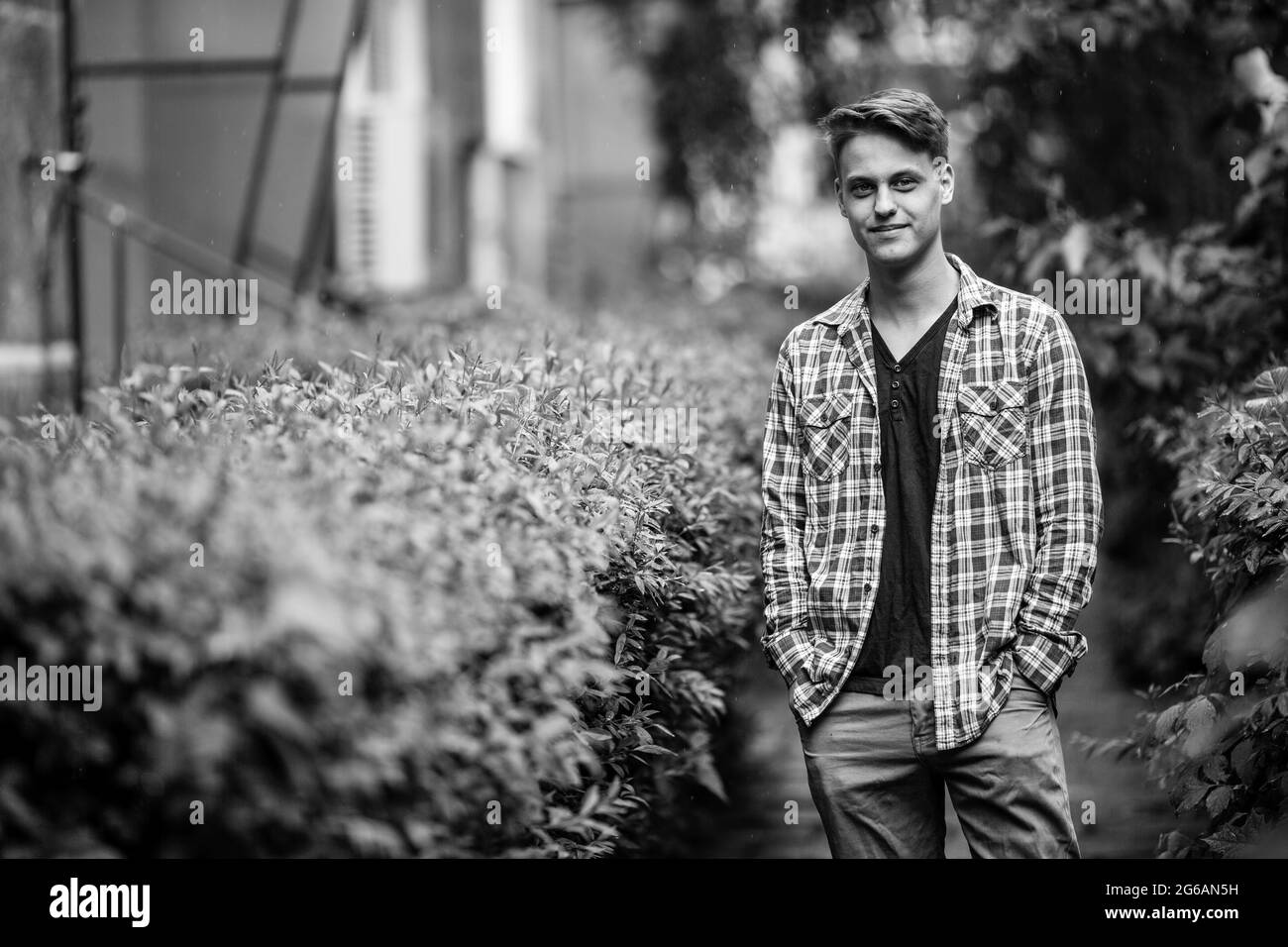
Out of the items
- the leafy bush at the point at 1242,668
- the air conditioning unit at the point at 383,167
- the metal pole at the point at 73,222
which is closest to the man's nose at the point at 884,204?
the leafy bush at the point at 1242,668

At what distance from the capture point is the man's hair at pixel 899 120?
123 inches

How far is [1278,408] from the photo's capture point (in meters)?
3.63

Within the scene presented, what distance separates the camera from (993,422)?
3.02 meters

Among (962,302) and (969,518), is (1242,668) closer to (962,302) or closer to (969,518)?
(969,518)

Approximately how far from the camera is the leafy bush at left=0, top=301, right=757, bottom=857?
6.73 ft

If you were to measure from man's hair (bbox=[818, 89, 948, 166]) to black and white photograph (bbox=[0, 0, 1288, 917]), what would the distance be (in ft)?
0.04

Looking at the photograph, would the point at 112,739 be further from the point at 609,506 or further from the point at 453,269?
the point at 453,269

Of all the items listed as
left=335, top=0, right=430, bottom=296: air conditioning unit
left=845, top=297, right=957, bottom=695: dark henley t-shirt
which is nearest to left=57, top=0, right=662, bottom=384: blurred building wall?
left=335, top=0, right=430, bottom=296: air conditioning unit

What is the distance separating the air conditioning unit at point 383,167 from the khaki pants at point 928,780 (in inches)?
334

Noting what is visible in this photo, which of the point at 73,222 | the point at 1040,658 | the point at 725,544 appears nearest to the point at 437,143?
the point at 73,222

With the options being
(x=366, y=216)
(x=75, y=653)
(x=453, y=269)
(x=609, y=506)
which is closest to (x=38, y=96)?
(x=366, y=216)

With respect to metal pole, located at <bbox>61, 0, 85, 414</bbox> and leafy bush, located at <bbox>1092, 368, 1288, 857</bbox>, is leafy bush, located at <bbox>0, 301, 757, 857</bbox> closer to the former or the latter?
leafy bush, located at <bbox>1092, 368, 1288, 857</bbox>

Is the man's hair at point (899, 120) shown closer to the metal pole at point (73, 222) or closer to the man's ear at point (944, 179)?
the man's ear at point (944, 179)

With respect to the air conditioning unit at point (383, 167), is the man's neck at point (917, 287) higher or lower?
lower
